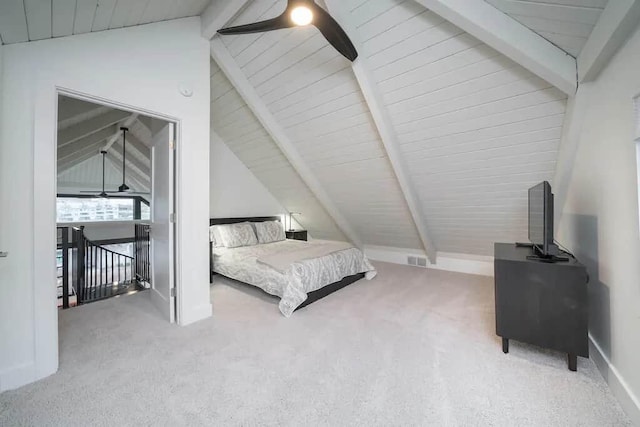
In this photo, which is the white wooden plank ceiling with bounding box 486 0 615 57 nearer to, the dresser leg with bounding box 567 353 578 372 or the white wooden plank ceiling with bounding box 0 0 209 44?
the dresser leg with bounding box 567 353 578 372

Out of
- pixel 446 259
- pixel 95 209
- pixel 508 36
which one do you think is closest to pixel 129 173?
pixel 95 209

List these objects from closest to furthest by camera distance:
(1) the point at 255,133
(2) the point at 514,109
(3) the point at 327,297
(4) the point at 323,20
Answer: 1. (4) the point at 323,20
2. (2) the point at 514,109
3. (3) the point at 327,297
4. (1) the point at 255,133

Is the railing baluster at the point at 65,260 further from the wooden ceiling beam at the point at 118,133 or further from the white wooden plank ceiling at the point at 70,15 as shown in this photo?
the white wooden plank ceiling at the point at 70,15

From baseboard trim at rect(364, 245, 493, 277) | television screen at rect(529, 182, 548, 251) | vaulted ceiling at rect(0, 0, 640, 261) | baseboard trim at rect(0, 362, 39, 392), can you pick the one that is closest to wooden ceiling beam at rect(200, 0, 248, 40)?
vaulted ceiling at rect(0, 0, 640, 261)

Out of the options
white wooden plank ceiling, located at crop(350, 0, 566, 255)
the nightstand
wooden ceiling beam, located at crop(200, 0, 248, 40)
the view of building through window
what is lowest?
the nightstand

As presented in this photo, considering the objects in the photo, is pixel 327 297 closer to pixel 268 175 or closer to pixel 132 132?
pixel 268 175

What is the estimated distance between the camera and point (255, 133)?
4133mm

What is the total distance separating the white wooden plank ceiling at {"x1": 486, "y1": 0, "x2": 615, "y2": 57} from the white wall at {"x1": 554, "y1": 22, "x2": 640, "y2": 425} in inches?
9.9

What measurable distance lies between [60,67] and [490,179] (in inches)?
152

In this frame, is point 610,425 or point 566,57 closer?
point 610,425

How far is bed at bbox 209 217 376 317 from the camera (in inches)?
111

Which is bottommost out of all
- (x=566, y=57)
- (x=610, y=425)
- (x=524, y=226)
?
(x=610, y=425)

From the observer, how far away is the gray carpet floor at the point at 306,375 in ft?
4.61

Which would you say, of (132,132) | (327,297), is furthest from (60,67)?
(327,297)
